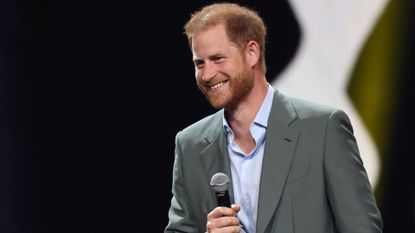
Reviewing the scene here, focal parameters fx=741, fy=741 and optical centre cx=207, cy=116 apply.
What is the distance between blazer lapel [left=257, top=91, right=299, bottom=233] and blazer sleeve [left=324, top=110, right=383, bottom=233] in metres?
0.08

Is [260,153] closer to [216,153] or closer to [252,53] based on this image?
[216,153]

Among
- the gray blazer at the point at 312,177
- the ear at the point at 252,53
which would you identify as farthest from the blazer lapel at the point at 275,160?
the ear at the point at 252,53

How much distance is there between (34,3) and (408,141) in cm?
129

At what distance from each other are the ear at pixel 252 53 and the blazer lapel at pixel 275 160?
4.4 inches

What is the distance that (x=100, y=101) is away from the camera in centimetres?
246

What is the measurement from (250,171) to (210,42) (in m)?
0.30

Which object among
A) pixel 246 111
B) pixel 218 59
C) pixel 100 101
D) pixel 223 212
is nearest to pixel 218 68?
pixel 218 59

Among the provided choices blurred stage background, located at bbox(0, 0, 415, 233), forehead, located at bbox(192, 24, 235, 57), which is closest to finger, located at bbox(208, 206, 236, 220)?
forehead, located at bbox(192, 24, 235, 57)

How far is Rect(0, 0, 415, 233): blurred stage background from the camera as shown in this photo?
7.91ft

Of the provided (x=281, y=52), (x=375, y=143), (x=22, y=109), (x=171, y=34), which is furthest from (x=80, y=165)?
(x=375, y=143)

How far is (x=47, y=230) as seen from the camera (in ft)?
8.20

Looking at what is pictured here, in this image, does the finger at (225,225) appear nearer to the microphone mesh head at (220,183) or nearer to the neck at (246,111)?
the microphone mesh head at (220,183)

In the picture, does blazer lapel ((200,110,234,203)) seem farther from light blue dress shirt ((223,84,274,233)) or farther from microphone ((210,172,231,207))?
microphone ((210,172,231,207))

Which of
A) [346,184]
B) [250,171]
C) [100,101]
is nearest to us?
[346,184]
